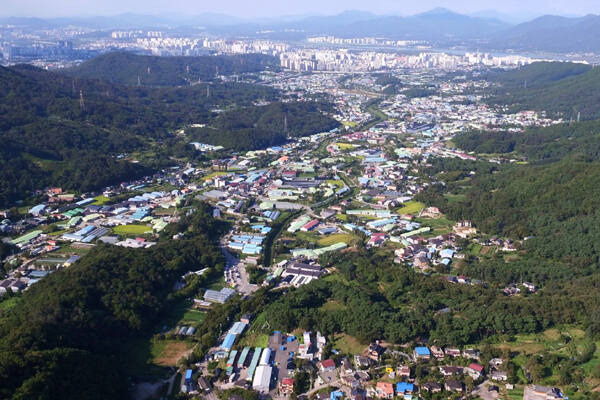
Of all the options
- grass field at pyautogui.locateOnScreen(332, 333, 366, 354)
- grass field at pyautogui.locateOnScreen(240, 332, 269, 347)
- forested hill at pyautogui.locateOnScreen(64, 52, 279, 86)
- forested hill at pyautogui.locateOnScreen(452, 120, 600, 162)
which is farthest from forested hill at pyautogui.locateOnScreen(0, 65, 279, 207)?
forested hill at pyautogui.locateOnScreen(452, 120, 600, 162)

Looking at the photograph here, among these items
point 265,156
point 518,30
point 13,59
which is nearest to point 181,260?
point 265,156

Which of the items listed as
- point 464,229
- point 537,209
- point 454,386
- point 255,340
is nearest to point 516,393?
point 454,386

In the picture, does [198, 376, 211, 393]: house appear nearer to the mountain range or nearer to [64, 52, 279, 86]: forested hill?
[64, 52, 279, 86]: forested hill

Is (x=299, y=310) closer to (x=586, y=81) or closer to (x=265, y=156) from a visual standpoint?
(x=265, y=156)

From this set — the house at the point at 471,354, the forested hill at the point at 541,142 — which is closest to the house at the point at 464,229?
the house at the point at 471,354

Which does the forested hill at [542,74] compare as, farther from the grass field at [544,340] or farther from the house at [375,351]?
the house at [375,351]

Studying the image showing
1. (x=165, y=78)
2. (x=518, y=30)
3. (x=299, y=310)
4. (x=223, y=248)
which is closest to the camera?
(x=299, y=310)
